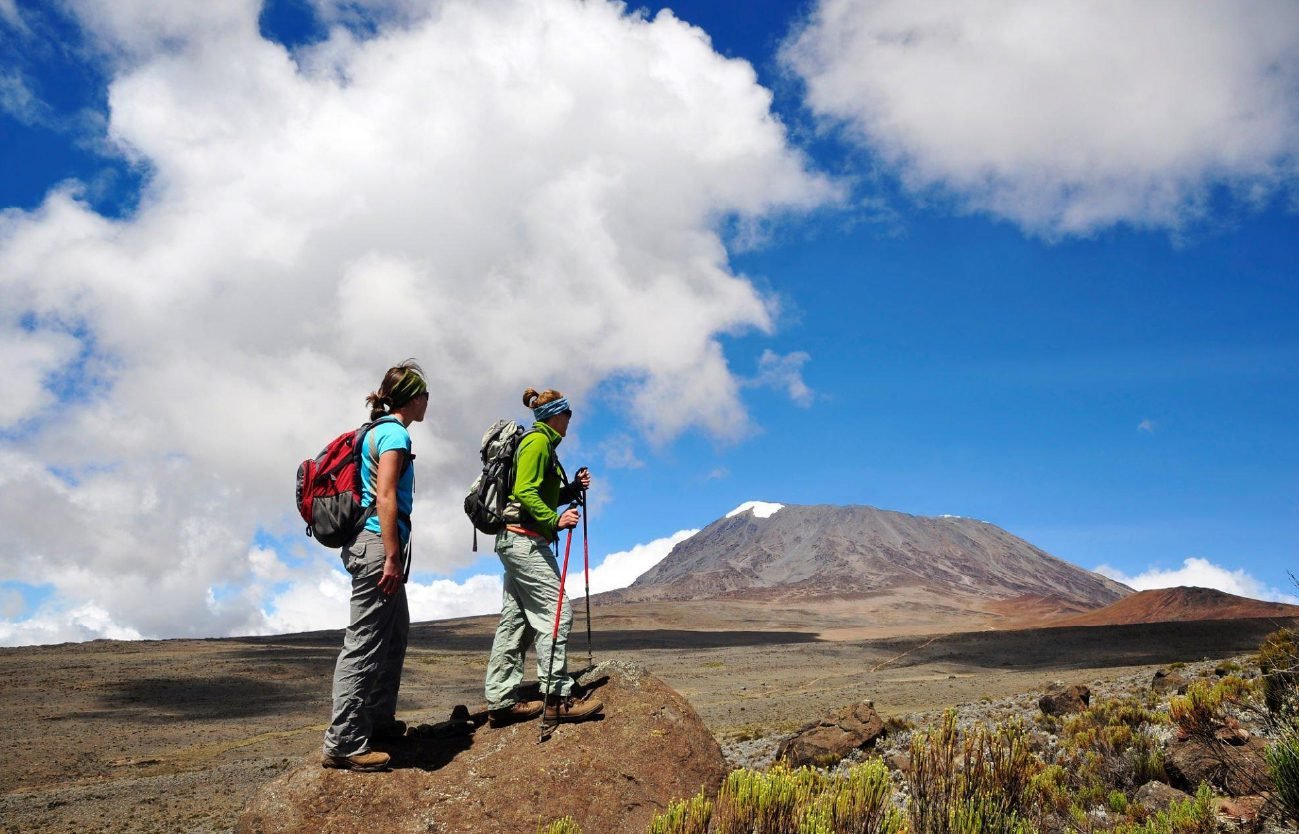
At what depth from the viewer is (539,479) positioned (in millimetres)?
4559

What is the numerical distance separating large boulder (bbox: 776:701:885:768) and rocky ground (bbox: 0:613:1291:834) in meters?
0.99

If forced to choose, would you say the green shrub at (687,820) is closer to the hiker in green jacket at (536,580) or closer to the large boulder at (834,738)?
the hiker in green jacket at (536,580)

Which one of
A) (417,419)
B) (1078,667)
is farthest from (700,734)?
(1078,667)

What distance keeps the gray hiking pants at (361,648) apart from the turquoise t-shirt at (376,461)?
141mm

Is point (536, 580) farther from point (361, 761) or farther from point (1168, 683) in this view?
point (1168, 683)

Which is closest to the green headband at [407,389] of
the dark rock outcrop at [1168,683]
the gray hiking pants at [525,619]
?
the gray hiking pants at [525,619]

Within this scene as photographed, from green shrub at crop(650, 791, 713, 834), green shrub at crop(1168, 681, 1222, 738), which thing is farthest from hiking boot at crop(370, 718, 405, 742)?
green shrub at crop(1168, 681, 1222, 738)

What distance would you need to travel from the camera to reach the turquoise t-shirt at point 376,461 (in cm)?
401

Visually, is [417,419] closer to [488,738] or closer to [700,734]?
[488,738]

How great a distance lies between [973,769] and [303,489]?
3.55 meters

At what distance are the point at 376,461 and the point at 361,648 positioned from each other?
902mm

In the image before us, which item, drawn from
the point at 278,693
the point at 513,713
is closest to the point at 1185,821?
the point at 513,713

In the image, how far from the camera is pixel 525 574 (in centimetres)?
455

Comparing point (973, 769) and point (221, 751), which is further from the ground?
point (973, 769)
